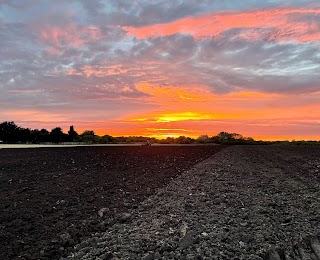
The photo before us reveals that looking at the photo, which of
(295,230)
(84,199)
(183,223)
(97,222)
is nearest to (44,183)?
(84,199)

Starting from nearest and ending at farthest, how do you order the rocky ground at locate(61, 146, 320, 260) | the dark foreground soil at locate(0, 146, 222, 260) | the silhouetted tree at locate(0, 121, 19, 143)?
1. the rocky ground at locate(61, 146, 320, 260)
2. the dark foreground soil at locate(0, 146, 222, 260)
3. the silhouetted tree at locate(0, 121, 19, 143)

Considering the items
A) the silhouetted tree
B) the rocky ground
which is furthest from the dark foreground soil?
the silhouetted tree

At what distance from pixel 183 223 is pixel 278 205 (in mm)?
3696

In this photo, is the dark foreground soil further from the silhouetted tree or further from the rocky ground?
the silhouetted tree

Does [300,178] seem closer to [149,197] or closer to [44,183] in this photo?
[149,197]

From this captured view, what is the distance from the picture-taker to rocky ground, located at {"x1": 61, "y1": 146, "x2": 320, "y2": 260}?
23.1ft

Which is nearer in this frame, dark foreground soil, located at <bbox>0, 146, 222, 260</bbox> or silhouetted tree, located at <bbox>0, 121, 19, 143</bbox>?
dark foreground soil, located at <bbox>0, 146, 222, 260</bbox>

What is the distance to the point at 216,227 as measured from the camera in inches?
331

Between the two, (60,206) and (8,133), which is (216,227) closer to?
(60,206)

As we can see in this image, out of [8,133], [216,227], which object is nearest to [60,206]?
[216,227]

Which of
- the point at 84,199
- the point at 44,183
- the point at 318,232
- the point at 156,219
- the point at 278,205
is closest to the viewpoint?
the point at 318,232

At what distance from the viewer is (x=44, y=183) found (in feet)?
51.2

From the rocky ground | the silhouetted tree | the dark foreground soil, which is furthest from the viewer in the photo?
the silhouetted tree

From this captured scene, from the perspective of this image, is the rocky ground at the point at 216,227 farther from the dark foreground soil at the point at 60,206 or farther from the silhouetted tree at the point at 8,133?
the silhouetted tree at the point at 8,133
